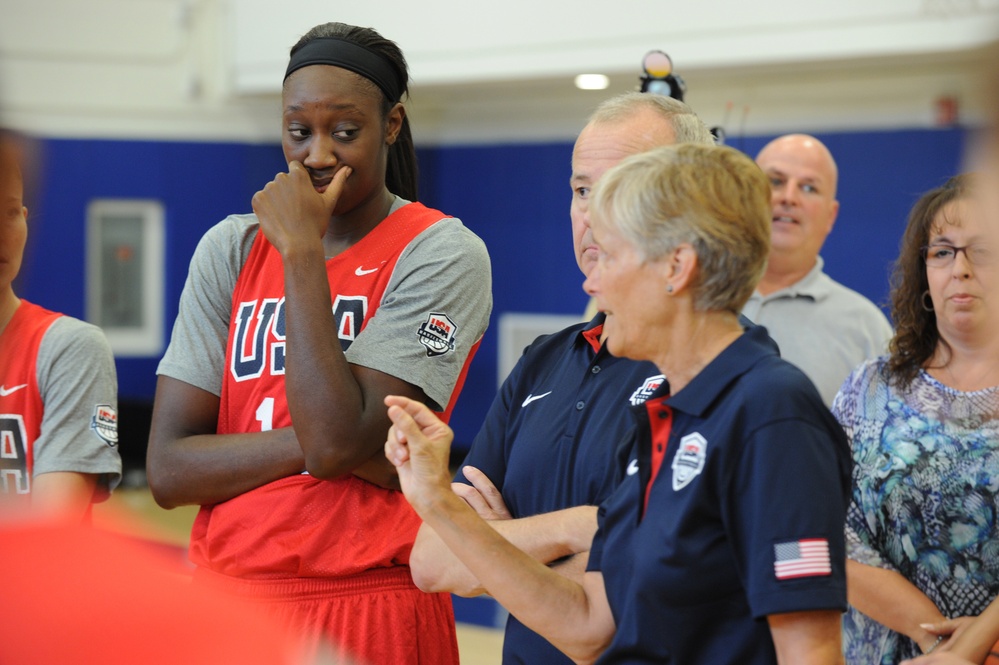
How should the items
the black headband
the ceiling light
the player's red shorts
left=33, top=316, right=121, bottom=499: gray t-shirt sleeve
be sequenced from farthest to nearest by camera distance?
the ceiling light → left=33, top=316, right=121, bottom=499: gray t-shirt sleeve → the black headband → the player's red shorts

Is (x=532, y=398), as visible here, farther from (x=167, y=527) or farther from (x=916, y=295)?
(x=167, y=527)

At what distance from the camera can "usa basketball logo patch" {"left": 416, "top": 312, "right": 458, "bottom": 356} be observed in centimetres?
231

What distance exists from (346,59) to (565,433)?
942 mm

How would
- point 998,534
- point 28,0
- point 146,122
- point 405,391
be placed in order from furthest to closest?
point 146,122 → point 28,0 → point 998,534 → point 405,391

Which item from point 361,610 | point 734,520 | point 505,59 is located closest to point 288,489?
point 361,610

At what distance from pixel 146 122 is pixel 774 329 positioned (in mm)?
7381

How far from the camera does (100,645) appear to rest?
0.74 m

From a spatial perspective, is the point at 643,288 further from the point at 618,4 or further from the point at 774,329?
the point at 618,4

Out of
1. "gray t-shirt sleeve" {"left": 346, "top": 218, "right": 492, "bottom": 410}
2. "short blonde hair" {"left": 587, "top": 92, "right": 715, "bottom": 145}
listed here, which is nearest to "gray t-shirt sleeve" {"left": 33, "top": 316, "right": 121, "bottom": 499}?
"gray t-shirt sleeve" {"left": 346, "top": 218, "right": 492, "bottom": 410}

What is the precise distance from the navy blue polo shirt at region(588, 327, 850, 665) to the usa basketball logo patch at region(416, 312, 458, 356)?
2.36ft

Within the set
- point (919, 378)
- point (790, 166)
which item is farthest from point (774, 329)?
point (919, 378)

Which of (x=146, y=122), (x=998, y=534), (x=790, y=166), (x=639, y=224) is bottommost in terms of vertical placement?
(x=998, y=534)

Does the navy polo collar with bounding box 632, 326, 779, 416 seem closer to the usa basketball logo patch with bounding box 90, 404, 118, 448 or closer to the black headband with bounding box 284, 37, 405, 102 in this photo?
the black headband with bounding box 284, 37, 405, 102

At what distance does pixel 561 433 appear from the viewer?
6.70ft
